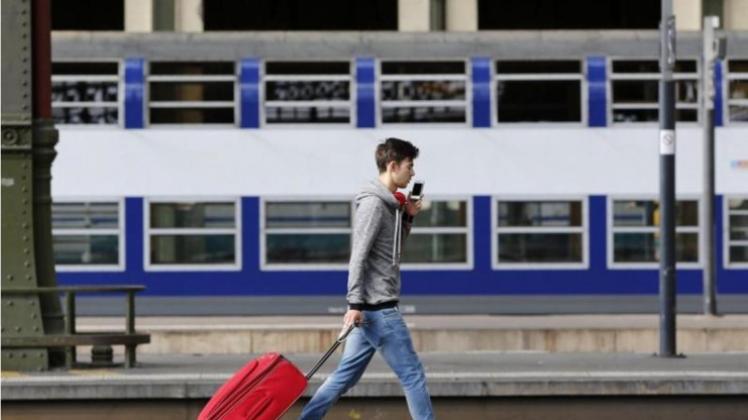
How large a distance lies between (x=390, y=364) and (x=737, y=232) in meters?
17.5

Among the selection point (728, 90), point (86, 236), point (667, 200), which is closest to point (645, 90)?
point (728, 90)

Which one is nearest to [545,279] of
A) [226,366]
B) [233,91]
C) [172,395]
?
[233,91]

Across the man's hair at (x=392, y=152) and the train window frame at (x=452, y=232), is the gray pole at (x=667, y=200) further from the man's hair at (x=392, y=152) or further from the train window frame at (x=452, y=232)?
the train window frame at (x=452, y=232)

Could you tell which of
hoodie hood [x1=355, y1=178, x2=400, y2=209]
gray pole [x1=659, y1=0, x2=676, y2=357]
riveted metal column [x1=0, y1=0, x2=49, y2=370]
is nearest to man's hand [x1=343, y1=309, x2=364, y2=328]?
hoodie hood [x1=355, y1=178, x2=400, y2=209]

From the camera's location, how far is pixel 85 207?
1060 inches

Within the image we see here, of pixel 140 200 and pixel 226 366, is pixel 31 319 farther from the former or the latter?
pixel 140 200

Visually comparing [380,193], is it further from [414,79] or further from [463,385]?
[414,79]

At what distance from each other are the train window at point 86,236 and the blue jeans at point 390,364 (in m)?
16.8

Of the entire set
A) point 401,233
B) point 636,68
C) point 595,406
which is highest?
point 636,68

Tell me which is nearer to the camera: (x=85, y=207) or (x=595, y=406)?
(x=595, y=406)

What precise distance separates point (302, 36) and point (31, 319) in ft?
44.7

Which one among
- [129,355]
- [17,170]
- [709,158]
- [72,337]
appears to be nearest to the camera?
[72,337]

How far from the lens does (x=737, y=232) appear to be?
27.2m

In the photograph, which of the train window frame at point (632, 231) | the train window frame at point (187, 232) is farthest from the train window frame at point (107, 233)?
the train window frame at point (632, 231)
